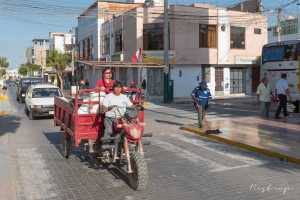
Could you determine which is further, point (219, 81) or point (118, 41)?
point (118, 41)

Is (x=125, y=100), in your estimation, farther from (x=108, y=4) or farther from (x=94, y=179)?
(x=108, y=4)

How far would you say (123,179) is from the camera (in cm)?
826

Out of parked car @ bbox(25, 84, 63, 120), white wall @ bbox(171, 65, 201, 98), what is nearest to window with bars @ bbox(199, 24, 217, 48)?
white wall @ bbox(171, 65, 201, 98)

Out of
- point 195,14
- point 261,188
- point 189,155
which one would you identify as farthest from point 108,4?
point 261,188

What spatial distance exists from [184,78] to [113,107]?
99.9 feet

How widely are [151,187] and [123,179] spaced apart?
74 cm

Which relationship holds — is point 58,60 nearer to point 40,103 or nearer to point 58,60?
point 58,60

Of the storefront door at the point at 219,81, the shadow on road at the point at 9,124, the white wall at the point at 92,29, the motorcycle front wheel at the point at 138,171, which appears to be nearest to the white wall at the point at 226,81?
the storefront door at the point at 219,81

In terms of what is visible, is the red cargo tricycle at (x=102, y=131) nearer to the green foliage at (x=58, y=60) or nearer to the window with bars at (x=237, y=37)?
the window with bars at (x=237, y=37)

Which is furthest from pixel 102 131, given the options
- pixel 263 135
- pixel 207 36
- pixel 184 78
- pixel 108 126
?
pixel 207 36

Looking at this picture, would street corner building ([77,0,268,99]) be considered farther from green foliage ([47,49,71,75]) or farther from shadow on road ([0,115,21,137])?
green foliage ([47,49,71,75])

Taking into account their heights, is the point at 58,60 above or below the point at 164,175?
above

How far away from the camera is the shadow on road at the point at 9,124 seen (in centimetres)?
1611

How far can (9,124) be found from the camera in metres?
18.2
